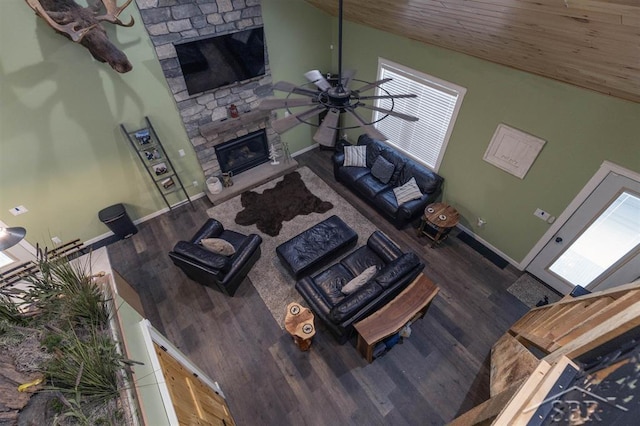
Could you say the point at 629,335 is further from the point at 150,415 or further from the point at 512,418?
the point at 150,415

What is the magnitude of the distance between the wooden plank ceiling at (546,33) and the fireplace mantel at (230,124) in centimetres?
264

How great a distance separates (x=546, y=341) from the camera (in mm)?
2521

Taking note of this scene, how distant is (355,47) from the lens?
5449 mm

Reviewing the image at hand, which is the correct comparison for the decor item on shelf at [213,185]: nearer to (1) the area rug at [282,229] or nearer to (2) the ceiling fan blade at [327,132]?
(1) the area rug at [282,229]

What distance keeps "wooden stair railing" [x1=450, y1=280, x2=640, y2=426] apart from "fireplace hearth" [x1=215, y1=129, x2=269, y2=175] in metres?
5.53

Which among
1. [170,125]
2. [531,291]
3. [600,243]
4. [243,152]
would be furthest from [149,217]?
[600,243]

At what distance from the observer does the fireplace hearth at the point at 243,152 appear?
227 inches

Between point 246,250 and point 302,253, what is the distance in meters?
0.87

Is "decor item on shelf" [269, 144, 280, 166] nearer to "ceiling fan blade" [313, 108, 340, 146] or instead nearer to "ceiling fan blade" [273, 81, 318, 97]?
"ceiling fan blade" [273, 81, 318, 97]

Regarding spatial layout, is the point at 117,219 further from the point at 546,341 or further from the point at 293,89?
the point at 546,341

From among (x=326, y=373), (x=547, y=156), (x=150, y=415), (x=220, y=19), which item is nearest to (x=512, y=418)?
(x=150, y=415)

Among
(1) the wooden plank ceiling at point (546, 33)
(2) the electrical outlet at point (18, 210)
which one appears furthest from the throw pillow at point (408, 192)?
(2) the electrical outlet at point (18, 210)

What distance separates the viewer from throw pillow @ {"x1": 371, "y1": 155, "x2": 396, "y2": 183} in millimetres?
5398

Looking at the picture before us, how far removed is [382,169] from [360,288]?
2.81m
